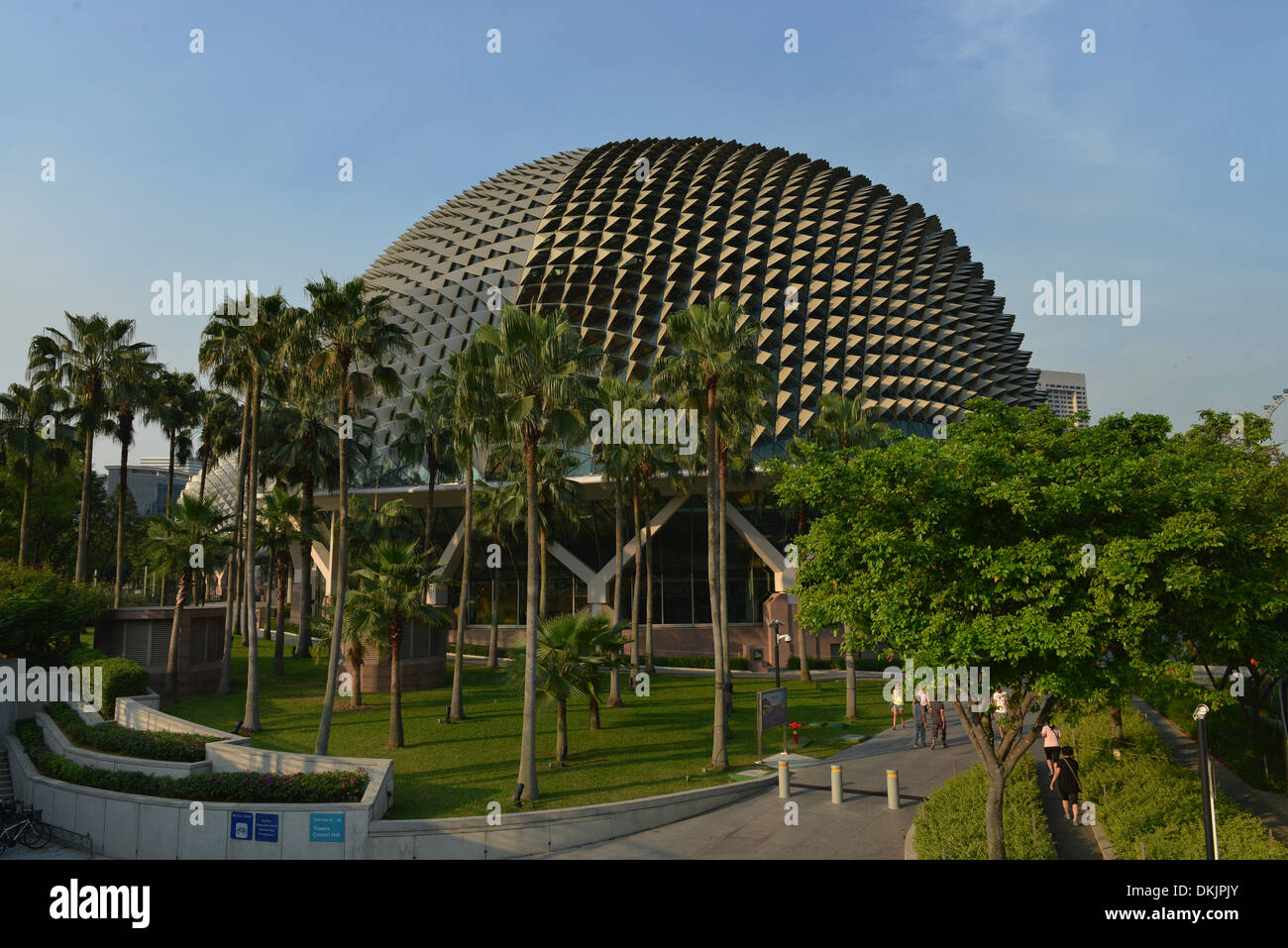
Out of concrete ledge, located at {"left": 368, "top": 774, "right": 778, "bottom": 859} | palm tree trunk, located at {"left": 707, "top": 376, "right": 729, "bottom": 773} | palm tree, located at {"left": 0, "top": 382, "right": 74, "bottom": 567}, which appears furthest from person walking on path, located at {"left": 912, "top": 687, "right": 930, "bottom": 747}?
palm tree, located at {"left": 0, "top": 382, "right": 74, "bottom": 567}

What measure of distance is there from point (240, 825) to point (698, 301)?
43.3m

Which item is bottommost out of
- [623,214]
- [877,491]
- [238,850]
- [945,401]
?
[238,850]

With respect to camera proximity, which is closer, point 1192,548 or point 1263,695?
point 1192,548

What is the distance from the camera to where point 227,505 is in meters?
91.0

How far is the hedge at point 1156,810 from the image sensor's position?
1299 centimetres

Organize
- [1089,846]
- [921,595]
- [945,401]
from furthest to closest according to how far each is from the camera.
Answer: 1. [945,401]
2. [1089,846]
3. [921,595]

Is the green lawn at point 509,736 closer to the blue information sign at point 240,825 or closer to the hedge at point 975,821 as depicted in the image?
the blue information sign at point 240,825

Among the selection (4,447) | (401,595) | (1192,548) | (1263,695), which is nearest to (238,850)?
(401,595)

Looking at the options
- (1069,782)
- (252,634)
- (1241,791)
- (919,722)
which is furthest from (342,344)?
(1241,791)

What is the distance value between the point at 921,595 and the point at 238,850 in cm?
1541

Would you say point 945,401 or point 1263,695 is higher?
point 945,401

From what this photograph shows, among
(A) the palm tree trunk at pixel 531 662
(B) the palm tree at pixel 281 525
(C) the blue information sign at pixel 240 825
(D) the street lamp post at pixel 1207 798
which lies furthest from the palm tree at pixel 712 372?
(B) the palm tree at pixel 281 525
